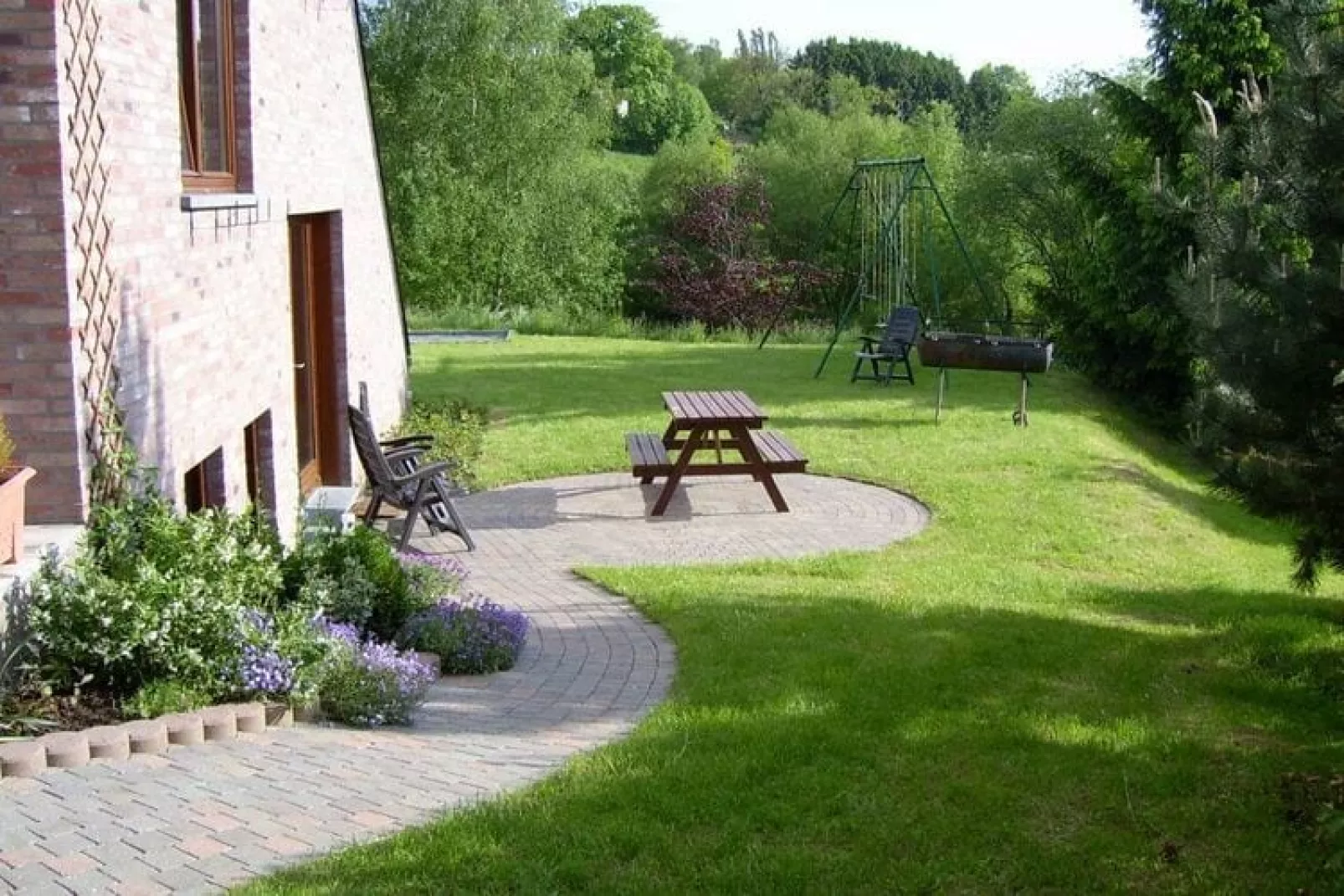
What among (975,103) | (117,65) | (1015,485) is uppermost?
(975,103)

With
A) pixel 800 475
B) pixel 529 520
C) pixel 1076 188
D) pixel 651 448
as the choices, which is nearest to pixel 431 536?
pixel 529 520

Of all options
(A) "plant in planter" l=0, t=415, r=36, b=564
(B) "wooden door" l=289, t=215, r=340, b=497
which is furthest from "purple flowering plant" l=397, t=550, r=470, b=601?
Answer: (B) "wooden door" l=289, t=215, r=340, b=497

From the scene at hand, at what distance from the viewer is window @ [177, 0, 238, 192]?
7.57 metres

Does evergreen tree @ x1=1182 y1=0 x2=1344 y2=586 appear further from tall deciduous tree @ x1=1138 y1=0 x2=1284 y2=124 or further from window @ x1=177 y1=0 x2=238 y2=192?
tall deciduous tree @ x1=1138 y1=0 x2=1284 y2=124

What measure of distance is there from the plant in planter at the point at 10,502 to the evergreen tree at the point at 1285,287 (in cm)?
509

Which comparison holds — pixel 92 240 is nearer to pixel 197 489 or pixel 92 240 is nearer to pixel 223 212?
pixel 223 212

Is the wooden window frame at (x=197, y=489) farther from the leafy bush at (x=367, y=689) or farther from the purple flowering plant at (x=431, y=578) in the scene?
the leafy bush at (x=367, y=689)

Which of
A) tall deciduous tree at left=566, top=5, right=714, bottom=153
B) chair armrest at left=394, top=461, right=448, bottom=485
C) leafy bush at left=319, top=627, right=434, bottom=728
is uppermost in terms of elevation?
tall deciduous tree at left=566, top=5, right=714, bottom=153

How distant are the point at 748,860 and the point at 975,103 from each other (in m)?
71.7

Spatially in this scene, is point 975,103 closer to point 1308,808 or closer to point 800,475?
point 800,475

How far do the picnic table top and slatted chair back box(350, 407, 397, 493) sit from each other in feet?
8.48

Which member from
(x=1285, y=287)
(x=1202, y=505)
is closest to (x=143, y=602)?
(x=1285, y=287)

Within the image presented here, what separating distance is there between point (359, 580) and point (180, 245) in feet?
6.04

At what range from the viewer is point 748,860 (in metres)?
4.31
